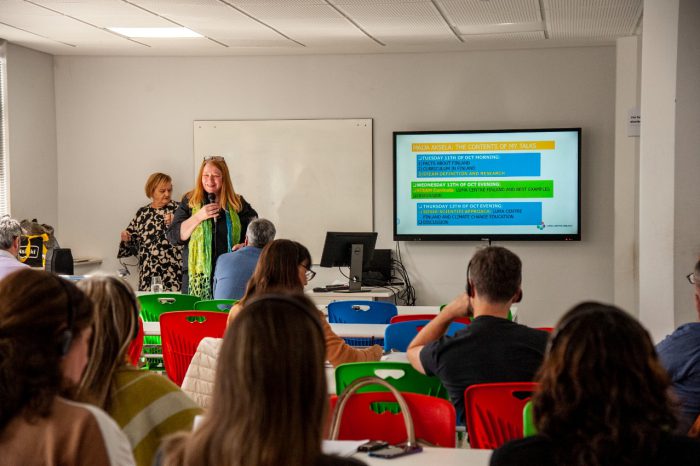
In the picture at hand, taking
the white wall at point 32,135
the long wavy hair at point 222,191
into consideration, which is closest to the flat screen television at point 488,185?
the long wavy hair at point 222,191

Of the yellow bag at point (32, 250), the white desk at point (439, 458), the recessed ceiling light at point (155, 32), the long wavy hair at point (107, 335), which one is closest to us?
the long wavy hair at point (107, 335)

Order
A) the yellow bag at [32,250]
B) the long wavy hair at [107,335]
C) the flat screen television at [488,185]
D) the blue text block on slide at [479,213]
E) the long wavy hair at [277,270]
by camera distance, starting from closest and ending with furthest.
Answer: the long wavy hair at [107,335] → the long wavy hair at [277,270] → the yellow bag at [32,250] → the flat screen television at [488,185] → the blue text block on slide at [479,213]

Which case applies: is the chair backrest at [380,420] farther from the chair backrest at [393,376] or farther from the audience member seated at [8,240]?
the audience member seated at [8,240]

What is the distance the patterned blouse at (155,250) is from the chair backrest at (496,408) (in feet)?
20.4

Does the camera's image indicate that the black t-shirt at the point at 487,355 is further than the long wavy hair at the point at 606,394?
Yes

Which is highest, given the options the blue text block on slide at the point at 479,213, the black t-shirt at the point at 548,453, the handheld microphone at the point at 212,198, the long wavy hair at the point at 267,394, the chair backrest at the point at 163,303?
the handheld microphone at the point at 212,198

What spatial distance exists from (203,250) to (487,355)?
3851mm

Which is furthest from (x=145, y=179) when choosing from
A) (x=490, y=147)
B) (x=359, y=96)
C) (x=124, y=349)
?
(x=124, y=349)

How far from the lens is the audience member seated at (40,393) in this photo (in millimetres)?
1557

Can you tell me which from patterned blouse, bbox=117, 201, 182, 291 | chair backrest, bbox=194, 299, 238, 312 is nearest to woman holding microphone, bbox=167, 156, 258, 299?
chair backrest, bbox=194, 299, 238, 312

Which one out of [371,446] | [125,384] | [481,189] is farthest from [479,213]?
[125,384]

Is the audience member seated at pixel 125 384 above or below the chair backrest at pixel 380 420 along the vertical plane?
above

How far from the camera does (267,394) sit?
1.43 metres

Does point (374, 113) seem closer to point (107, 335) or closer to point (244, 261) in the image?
point (244, 261)
